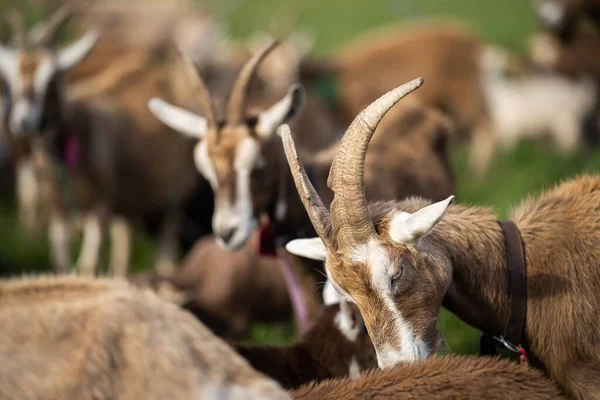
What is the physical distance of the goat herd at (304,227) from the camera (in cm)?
331

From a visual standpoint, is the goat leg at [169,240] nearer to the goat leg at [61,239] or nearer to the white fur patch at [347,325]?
the goat leg at [61,239]

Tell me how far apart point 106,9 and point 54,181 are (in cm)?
1233

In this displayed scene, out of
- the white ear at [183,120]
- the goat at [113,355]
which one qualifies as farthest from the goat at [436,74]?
the goat at [113,355]

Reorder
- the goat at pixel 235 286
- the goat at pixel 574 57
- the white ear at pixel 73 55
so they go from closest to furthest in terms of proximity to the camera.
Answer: the goat at pixel 235 286 → the white ear at pixel 73 55 → the goat at pixel 574 57

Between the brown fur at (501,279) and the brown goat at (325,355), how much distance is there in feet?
2.06

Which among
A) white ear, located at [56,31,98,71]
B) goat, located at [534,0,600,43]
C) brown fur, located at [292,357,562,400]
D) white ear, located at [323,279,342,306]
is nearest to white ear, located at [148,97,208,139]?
white ear, located at [323,279,342,306]

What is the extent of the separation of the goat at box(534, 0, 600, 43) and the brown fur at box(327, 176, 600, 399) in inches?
309

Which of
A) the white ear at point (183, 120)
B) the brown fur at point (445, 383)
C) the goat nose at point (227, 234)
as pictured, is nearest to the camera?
the brown fur at point (445, 383)

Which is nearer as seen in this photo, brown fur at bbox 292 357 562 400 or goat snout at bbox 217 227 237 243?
brown fur at bbox 292 357 562 400

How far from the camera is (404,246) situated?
3904 mm

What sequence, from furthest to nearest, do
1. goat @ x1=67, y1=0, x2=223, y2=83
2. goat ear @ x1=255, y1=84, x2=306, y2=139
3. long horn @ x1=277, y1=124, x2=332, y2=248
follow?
goat @ x1=67, y1=0, x2=223, y2=83 < goat ear @ x1=255, y1=84, x2=306, y2=139 < long horn @ x1=277, y1=124, x2=332, y2=248

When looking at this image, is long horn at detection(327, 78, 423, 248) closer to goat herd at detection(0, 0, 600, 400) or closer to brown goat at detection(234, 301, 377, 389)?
goat herd at detection(0, 0, 600, 400)

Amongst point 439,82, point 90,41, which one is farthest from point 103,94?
point 439,82

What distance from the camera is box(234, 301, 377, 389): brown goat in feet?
15.2
